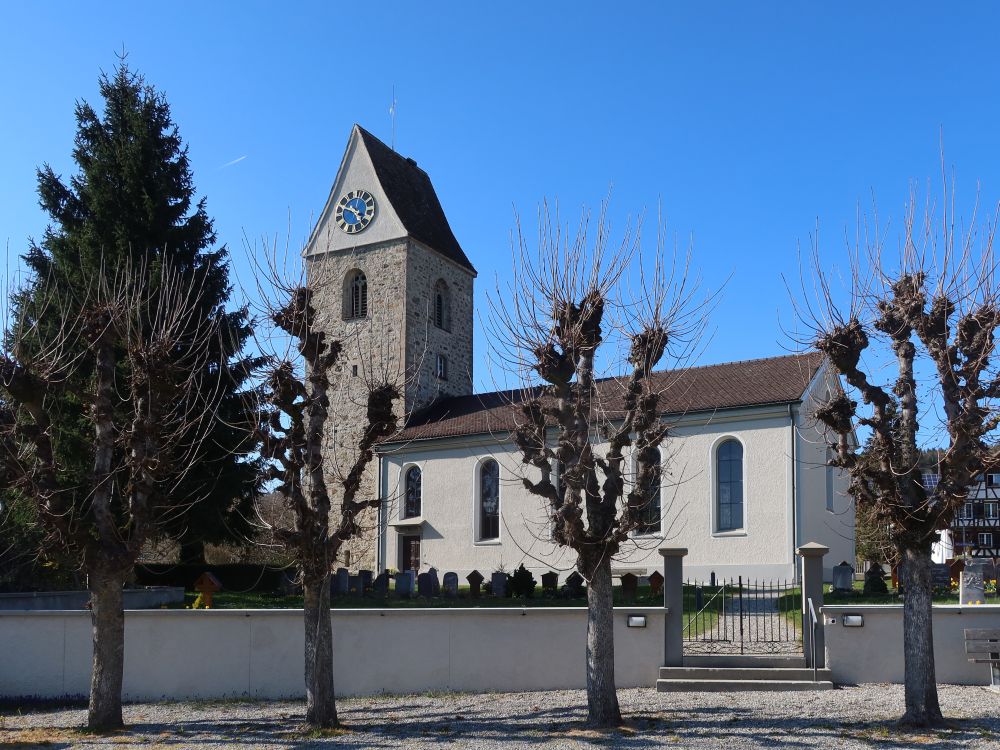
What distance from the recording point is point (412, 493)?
36594 millimetres

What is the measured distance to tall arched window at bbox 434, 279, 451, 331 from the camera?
41.0m

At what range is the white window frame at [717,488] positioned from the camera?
28.7 meters

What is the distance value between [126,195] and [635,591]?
18514 mm

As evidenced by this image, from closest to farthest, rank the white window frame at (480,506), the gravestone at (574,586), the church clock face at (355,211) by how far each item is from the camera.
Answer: the gravestone at (574,586), the white window frame at (480,506), the church clock face at (355,211)

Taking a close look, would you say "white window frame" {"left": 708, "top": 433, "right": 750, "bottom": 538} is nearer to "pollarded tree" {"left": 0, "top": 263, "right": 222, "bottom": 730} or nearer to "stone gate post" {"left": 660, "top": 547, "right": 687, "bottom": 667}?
"stone gate post" {"left": 660, "top": 547, "right": 687, "bottom": 667}

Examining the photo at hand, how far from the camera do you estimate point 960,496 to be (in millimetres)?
11336

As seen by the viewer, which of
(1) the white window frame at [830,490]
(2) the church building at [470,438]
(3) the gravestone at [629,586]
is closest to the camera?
(3) the gravestone at [629,586]

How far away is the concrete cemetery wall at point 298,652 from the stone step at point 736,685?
2.82 feet

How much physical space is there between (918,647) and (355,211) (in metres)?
33.3

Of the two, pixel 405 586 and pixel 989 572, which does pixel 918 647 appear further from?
pixel 405 586

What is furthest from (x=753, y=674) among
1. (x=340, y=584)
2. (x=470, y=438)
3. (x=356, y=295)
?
(x=356, y=295)

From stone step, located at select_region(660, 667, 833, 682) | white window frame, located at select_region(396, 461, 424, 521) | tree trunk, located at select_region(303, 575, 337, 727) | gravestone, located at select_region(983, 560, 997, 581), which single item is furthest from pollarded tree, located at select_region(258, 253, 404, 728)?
white window frame, located at select_region(396, 461, 424, 521)

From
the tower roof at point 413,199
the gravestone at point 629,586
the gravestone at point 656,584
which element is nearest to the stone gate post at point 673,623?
the gravestone at point 629,586

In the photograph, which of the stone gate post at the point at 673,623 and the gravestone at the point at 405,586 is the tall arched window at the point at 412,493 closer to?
the gravestone at the point at 405,586
